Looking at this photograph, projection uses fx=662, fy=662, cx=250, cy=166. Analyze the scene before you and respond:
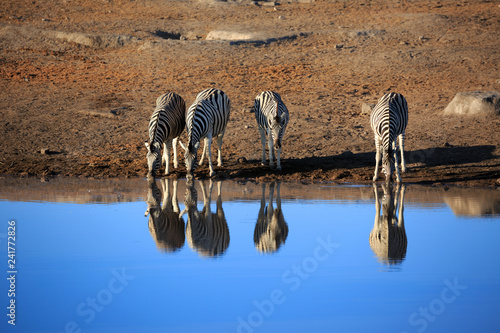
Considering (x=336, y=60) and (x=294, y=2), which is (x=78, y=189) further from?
(x=294, y=2)

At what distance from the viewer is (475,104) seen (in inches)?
701

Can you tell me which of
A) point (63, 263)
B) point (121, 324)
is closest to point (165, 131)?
point (63, 263)

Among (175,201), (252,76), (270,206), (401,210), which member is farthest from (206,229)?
(252,76)

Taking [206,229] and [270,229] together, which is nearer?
[206,229]

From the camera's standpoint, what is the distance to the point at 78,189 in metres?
12.5

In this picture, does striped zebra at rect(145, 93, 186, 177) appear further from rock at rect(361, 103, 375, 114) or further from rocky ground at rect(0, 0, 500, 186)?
rock at rect(361, 103, 375, 114)

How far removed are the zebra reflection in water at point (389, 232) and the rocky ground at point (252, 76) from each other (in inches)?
109

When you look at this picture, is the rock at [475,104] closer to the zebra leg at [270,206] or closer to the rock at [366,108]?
the rock at [366,108]

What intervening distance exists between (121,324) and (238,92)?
15.3 meters

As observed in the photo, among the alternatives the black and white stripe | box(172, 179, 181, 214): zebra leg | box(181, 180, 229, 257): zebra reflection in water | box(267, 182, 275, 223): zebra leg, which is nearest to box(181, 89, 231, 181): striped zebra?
the black and white stripe

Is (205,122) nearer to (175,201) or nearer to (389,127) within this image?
(175,201)

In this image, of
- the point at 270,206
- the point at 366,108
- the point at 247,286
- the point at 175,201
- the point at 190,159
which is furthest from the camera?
the point at 366,108

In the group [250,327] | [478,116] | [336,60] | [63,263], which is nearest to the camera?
[250,327]

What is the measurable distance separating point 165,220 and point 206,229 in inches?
33.8
